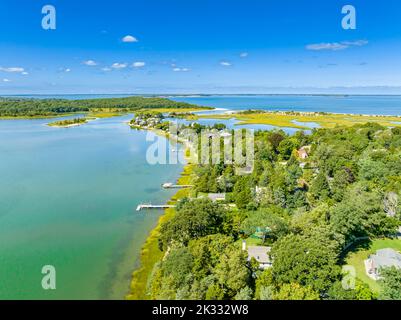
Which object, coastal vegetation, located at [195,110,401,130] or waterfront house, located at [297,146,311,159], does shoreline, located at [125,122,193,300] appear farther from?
coastal vegetation, located at [195,110,401,130]

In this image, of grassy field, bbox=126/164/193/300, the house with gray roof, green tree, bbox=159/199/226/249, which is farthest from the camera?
green tree, bbox=159/199/226/249

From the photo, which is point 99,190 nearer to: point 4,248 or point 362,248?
point 4,248

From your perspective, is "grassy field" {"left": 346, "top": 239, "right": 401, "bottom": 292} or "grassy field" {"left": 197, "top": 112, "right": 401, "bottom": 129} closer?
"grassy field" {"left": 346, "top": 239, "right": 401, "bottom": 292}

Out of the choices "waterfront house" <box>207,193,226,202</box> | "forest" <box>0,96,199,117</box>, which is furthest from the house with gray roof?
"forest" <box>0,96,199,117</box>

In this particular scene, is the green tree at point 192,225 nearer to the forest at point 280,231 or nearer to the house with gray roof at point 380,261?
the forest at point 280,231

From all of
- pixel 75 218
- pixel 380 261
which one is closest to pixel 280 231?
pixel 380 261

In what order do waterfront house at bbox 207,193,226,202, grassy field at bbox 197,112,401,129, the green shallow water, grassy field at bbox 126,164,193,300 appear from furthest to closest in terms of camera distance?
1. grassy field at bbox 197,112,401,129
2. waterfront house at bbox 207,193,226,202
3. the green shallow water
4. grassy field at bbox 126,164,193,300

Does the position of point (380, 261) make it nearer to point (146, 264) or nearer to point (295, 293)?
point (295, 293)
